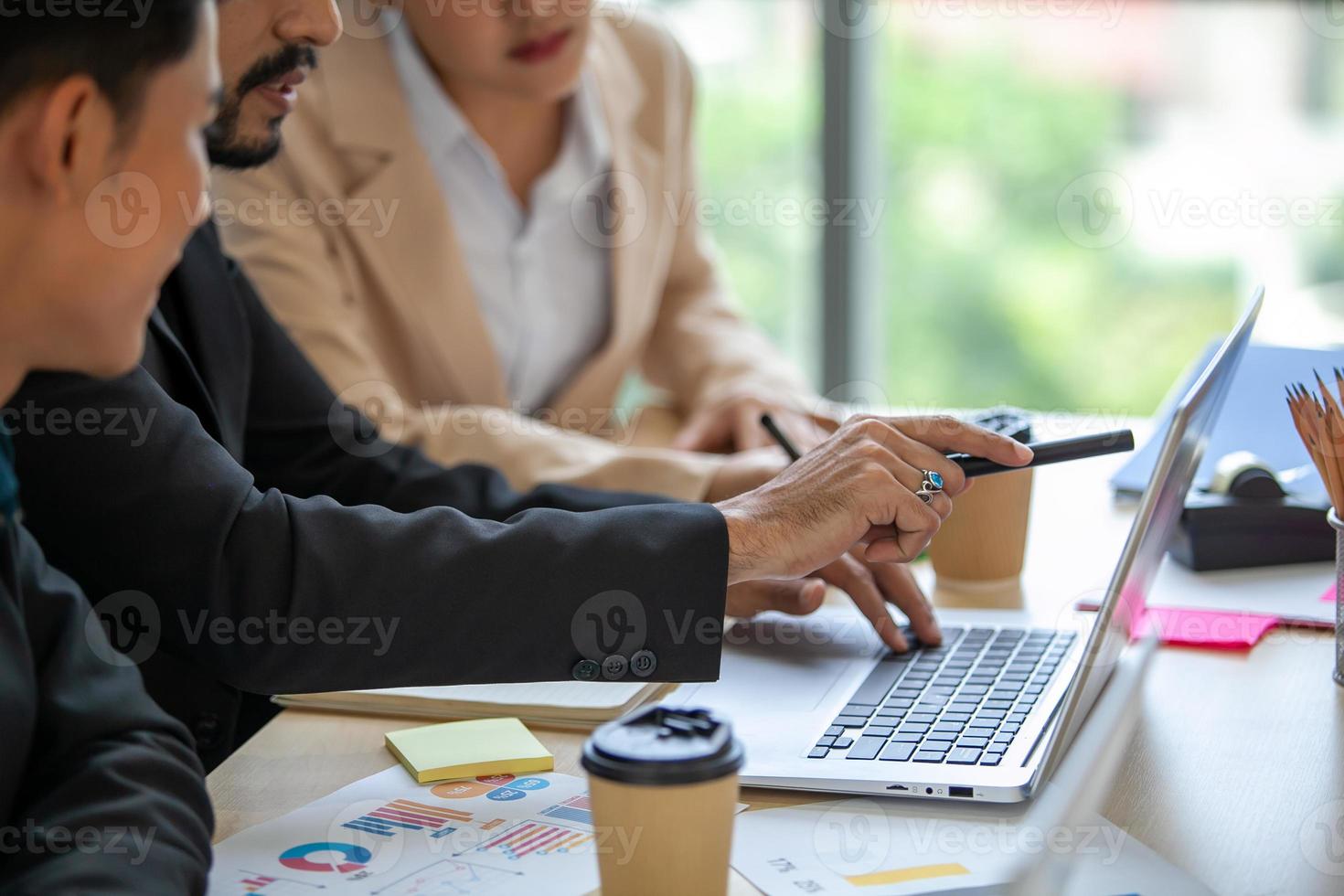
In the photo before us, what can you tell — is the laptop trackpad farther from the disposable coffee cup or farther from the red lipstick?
the red lipstick

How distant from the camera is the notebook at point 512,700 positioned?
1.08m

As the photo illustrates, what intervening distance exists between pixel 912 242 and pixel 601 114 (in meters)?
2.93

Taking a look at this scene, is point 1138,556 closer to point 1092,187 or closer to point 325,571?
point 325,571

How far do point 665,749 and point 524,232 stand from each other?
1.54 meters

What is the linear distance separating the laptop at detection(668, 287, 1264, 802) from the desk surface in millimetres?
52

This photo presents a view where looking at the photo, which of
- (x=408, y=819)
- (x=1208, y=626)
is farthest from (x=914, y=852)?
(x=1208, y=626)

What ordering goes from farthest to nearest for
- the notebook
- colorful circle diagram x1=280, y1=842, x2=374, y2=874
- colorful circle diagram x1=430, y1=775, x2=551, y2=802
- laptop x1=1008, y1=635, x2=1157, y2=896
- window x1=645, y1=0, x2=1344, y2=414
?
window x1=645, y1=0, x2=1344, y2=414 → the notebook → colorful circle diagram x1=430, y1=775, x2=551, y2=802 → colorful circle diagram x1=280, y1=842, x2=374, y2=874 → laptop x1=1008, y1=635, x2=1157, y2=896

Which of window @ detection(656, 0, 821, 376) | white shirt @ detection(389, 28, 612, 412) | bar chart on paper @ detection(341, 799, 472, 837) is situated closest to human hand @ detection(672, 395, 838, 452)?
white shirt @ detection(389, 28, 612, 412)

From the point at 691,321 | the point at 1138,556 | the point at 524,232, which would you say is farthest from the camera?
the point at 691,321

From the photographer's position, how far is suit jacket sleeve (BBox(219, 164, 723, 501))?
1.67 metres

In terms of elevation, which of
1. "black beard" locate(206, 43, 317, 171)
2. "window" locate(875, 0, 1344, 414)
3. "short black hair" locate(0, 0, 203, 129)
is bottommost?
"window" locate(875, 0, 1344, 414)

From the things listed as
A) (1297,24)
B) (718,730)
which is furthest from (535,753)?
(1297,24)

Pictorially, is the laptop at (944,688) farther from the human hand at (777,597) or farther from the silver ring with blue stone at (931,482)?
the silver ring with blue stone at (931,482)

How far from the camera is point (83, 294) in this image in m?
0.75
